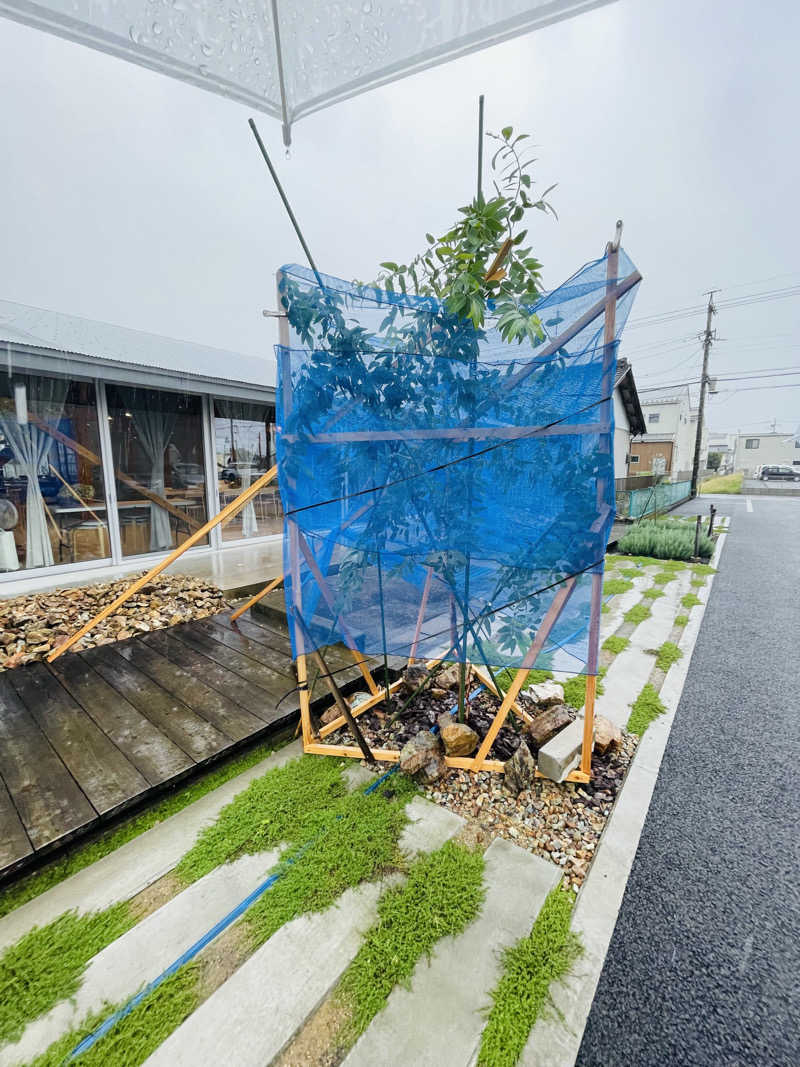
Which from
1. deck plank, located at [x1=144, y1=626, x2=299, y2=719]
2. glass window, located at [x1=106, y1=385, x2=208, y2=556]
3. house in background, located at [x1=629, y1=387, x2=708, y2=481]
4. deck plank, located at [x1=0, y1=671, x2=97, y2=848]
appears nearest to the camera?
deck plank, located at [x1=0, y1=671, x2=97, y2=848]

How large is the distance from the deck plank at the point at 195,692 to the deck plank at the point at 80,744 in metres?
0.40

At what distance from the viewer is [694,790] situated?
78.1 inches

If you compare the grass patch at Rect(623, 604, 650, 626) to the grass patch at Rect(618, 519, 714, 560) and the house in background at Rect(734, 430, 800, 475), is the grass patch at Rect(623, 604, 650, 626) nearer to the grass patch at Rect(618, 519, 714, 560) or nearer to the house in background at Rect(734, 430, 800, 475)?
the grass patch at Rect(618, 519, 714, 560)

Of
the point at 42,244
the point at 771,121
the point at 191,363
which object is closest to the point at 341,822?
the point at 771,121

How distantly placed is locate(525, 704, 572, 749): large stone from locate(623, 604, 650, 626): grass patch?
95.8 inches

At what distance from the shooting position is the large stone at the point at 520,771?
6.11ft

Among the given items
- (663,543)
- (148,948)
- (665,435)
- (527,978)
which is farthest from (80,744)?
(665,435)

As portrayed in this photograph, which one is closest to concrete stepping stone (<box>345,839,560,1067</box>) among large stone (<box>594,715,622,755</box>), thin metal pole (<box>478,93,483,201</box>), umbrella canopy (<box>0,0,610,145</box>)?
large stone (<box>594,715,622,755</box>)

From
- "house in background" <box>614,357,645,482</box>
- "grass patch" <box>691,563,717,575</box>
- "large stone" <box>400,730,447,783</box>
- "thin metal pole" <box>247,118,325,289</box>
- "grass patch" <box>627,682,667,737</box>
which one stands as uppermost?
"house in background" <box>614,357,645,482</box>

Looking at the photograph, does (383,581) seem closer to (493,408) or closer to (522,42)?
(493,408)

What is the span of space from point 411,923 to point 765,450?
192 ft

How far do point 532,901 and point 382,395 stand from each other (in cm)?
193

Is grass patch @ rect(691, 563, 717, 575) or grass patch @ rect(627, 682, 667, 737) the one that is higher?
grass patch @ rect(691, 563, 717, 575)

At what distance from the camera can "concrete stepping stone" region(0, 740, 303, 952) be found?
1344 millimetres
